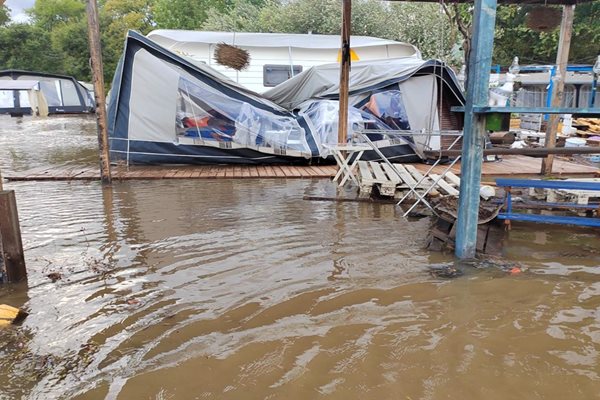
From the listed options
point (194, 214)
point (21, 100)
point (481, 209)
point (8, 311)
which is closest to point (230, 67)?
point (194, 214)

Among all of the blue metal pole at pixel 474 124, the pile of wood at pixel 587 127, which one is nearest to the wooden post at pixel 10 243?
the blue metal pole at pixel 474 124

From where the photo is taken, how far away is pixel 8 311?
9.86 ft

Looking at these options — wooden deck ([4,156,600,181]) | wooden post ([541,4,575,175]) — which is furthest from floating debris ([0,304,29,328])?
wooden post ([541,4,575,175])

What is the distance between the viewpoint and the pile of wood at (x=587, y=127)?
12.6 meters

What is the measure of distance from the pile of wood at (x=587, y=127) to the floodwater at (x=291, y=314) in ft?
29.9

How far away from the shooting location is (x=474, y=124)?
3.82 metres

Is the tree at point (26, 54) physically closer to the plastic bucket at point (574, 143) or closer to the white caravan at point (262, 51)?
the white caravan at point (262, 51)

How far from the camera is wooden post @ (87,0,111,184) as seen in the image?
7.03 metres

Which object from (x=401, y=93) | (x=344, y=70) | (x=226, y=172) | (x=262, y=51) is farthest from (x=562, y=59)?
(x=262, y=51)

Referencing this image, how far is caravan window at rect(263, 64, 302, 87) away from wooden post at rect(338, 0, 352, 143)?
554cm

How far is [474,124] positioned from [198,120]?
609 centimetres

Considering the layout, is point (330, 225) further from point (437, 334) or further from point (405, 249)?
point (437, 334)

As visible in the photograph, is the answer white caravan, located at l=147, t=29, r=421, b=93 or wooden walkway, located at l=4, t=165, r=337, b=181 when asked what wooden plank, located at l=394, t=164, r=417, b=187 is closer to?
wooden walkway, located at l=4, t=165, r=337, b=181

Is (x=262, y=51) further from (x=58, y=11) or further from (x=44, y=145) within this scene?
(x=58, y=11)
